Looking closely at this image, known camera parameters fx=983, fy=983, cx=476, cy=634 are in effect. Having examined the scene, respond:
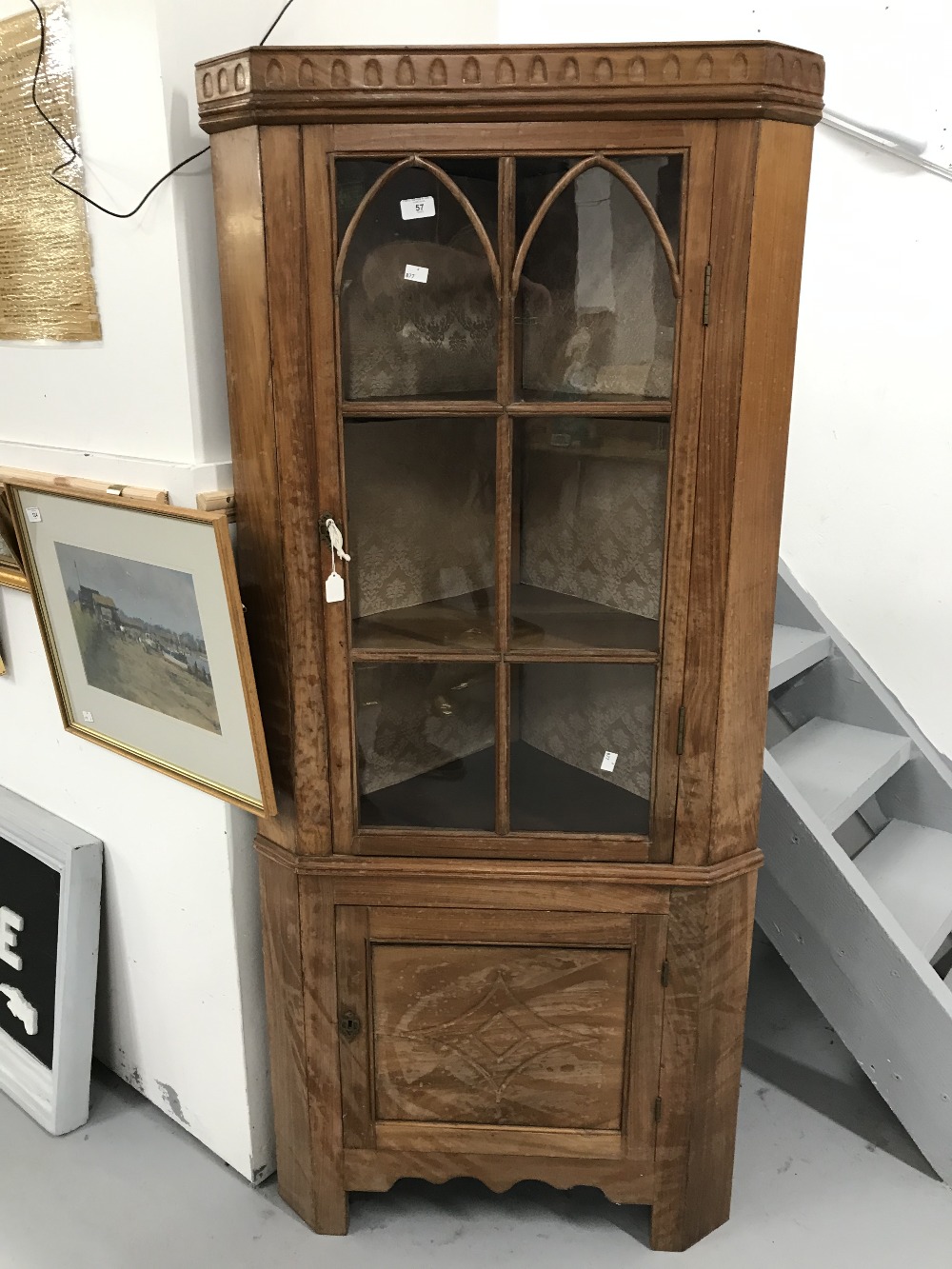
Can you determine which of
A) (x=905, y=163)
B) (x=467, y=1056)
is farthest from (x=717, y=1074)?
(x=905, y=163)

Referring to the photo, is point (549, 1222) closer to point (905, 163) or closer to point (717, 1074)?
point (717, 1074)

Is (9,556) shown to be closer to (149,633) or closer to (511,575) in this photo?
(149,633)

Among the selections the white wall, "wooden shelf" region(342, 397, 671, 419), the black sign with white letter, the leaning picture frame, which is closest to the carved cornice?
"wooden shelf" region(342, 397, 671, 419)

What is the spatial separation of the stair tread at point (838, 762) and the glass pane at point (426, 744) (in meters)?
0.75

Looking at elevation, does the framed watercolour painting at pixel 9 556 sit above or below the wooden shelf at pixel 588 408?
below

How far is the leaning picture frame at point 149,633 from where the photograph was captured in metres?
1.30

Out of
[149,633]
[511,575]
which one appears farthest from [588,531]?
[149,633]

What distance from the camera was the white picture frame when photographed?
1707 millimetres

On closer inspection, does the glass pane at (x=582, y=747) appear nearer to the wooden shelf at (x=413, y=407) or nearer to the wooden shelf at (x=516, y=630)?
the wooden shelf at (x=516, y=630)

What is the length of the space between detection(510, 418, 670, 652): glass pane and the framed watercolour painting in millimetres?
861

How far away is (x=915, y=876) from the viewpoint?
6.30ft

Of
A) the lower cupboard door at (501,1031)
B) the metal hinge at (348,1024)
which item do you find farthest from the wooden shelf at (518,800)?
the metal hinge at (348,1024)

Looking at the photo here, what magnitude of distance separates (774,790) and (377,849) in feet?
2.48

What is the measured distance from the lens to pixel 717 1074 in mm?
1473
